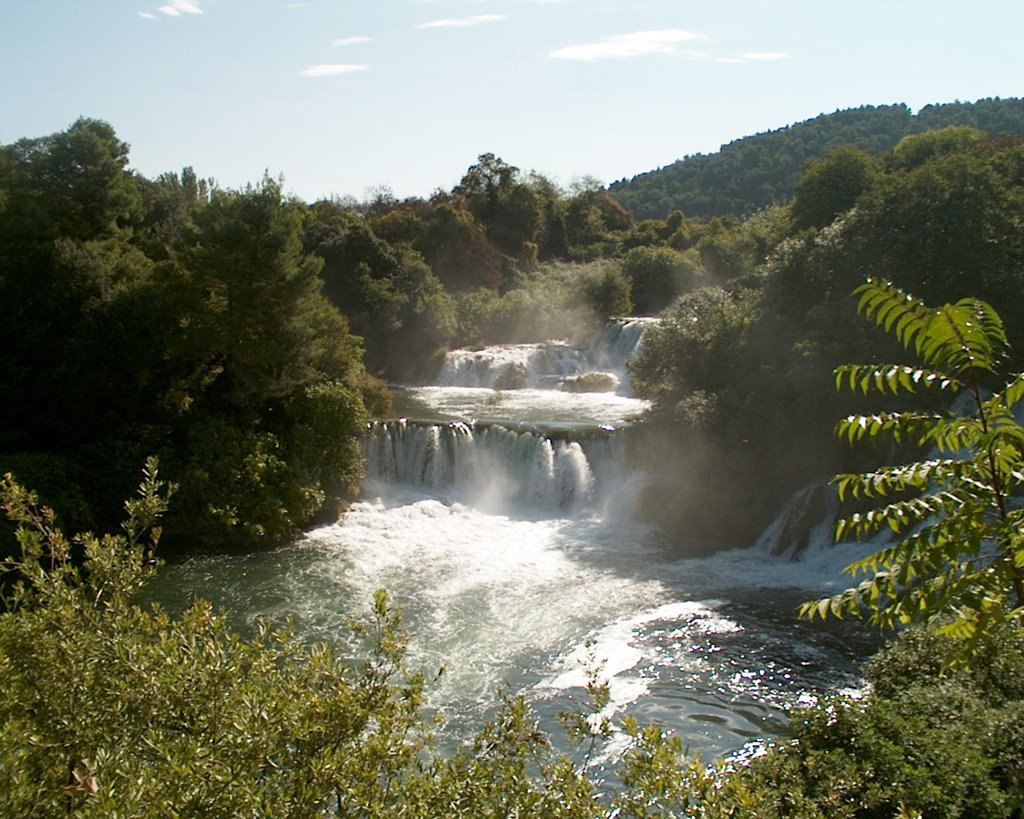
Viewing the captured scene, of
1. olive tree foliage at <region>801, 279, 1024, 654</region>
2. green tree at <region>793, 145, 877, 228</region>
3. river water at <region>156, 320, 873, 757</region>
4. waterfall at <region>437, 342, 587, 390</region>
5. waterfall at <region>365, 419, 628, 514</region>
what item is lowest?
river water at <region>156, 320, 873, 757</region>

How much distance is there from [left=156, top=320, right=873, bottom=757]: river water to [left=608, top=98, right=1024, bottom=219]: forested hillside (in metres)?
64.5

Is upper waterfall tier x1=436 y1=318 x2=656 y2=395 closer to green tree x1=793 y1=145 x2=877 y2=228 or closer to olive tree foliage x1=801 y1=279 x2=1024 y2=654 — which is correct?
green tree x1=793 y1=145 x2=877 y2=228

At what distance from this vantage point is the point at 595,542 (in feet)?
58.7

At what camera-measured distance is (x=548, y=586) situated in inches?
600

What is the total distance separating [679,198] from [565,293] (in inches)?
2226

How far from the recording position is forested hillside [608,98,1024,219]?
82.5 m

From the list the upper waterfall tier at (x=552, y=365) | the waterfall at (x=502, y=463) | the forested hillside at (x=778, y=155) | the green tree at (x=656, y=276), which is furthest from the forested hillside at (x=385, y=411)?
the forested hillside at (x=778, y=155)

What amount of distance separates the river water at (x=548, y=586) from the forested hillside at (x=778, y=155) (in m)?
64.5

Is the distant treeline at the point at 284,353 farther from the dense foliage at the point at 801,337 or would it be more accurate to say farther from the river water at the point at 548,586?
the river water at the point at 548,586

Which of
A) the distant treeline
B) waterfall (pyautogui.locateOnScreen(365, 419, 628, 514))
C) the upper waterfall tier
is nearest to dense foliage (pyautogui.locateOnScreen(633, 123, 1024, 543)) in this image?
the distant treeline

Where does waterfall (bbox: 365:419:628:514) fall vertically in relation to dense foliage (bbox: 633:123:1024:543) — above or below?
below

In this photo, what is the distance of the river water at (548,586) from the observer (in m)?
11.3

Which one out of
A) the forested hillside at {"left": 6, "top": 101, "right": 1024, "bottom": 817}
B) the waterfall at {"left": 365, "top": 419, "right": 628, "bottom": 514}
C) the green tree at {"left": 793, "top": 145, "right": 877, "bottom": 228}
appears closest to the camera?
the forested hillside at {"left": 6, "top": 101, "right": 1024, "bottom": 817}

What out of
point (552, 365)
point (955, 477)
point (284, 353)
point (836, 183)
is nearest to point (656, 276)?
point (552, 365)
